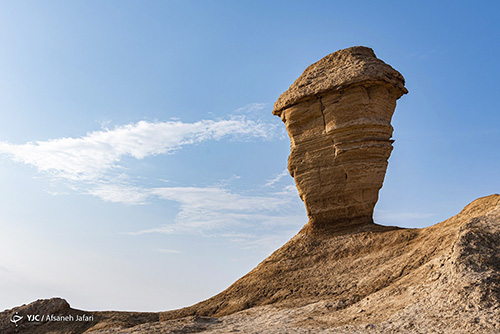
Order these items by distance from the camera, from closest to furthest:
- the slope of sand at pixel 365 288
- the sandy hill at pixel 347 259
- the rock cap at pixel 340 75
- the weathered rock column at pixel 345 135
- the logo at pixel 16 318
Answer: the slope of sand at pixel 365 288 → the sandy hill at pixel 347 259 → the rock cap at pixel 340 75 → the weathered rock column at pixel 345 135 → the logo at pixel 16 318

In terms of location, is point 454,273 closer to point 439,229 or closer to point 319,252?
point 439,229

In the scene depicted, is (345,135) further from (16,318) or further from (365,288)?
(16,318)

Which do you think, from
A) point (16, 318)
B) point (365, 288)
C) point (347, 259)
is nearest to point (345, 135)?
point (347, 259)

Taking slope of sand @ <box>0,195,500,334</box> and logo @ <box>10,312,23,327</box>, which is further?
logo @ <box>10,312,23,327</box>

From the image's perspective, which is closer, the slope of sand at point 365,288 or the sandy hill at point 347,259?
the slope of sand at point 365,288

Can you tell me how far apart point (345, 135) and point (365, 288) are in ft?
18.8

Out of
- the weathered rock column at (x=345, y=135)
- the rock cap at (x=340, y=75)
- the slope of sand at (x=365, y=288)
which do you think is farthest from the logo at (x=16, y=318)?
the rock cap at (x=340, y=75)

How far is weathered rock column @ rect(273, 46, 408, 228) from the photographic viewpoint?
15.8 m

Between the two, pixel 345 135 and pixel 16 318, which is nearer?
pixel 345 135

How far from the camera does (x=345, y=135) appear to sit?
52.2 ft

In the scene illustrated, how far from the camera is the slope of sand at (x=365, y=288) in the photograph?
31.3 feet

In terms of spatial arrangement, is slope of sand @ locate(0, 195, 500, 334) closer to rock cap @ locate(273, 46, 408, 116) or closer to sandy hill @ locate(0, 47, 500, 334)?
sandy hill @ locate(0, 47, 500, 334)

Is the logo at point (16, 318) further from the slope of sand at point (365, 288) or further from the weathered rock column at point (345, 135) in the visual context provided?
the weathered rock column at point (345, 135)

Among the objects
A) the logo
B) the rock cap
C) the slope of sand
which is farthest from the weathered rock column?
the logo
